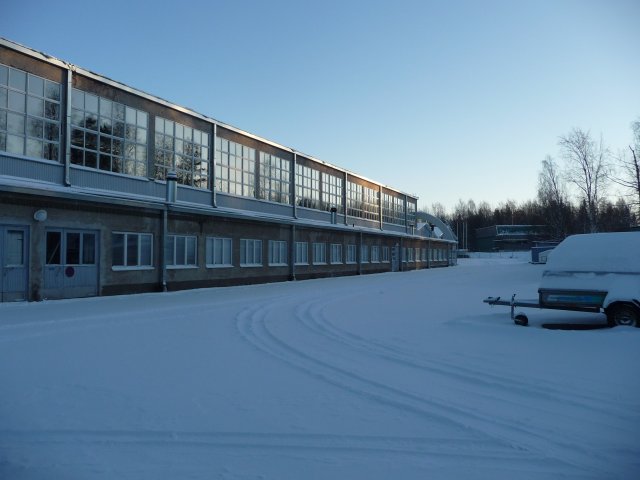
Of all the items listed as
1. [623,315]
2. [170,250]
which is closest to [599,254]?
[623,315]

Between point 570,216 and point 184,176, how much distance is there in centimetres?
4558

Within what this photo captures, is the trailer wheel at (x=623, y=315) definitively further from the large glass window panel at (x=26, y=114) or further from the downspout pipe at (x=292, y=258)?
the downspout pipe at (x=292, y=258)

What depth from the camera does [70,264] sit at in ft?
58.7

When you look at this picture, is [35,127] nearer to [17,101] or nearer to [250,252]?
[17,101]

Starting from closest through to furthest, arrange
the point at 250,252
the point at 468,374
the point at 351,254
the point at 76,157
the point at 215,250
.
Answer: the point at 468,374, the point at 76,157, the point at 215,250, the point at 250,252, the point at 351,254

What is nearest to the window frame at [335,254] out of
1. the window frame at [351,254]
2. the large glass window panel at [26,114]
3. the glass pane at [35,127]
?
the window frame at [351,254]

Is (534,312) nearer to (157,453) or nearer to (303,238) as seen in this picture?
(157,453)

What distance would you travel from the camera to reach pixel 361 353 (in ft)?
28.1

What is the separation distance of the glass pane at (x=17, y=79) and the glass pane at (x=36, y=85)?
0.22m

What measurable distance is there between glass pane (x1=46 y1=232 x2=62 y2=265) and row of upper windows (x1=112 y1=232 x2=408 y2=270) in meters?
2.28

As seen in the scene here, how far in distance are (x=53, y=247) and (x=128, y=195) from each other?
4.13 meters

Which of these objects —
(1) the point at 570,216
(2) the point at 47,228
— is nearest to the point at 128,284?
(2) the point at 47,228

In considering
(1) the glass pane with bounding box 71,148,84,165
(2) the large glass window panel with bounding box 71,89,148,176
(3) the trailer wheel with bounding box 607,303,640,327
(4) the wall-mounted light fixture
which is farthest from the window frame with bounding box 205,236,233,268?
(3) the trailer wheel with bounding box 607,303,640,327

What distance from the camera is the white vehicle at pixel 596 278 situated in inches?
428
